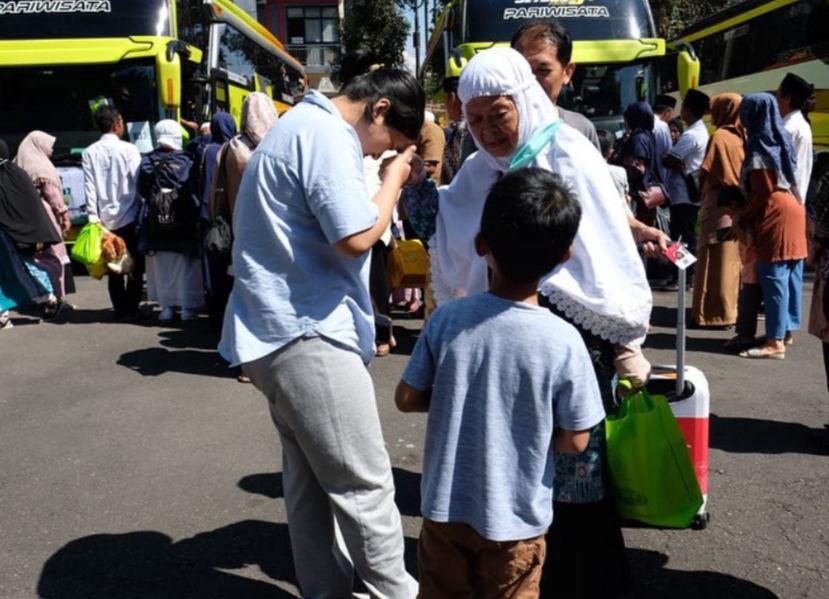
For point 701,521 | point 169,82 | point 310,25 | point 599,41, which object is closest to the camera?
point 701,521

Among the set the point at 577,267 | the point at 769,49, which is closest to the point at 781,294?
the point at 577,267

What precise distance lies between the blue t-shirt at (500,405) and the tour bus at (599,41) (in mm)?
9606

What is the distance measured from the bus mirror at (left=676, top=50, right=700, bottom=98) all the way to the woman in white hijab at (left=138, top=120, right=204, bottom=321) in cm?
637

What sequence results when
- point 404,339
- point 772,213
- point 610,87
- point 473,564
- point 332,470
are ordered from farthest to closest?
point 610,87
point 404,339
point 772,213
point 332,470
point 473,564

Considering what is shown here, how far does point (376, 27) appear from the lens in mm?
35719

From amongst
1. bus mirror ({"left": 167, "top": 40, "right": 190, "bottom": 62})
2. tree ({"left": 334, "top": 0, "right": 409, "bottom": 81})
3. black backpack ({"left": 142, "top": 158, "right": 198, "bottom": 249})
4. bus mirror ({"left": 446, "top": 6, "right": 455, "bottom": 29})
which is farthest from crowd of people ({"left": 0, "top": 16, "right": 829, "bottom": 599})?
tree ({"left": 334, "top": 0, "right": 409, "bottom": 81})

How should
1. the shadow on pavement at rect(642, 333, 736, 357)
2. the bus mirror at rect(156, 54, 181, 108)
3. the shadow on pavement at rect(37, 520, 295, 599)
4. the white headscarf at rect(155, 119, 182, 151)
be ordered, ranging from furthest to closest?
the bus mirror at rect(156, 54, 181, 108)
the white headscarf at rect(155, 119, 182, 151)
the shadow on pavement at rect(642, 333, 736, 357)
the shadow on pavement at rect(37, 520, 295, 599)

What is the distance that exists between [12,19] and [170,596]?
9.63 meters

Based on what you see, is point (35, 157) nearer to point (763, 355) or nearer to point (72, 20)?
point (72, 20)

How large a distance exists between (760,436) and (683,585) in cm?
187

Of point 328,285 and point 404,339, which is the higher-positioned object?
point 328,285

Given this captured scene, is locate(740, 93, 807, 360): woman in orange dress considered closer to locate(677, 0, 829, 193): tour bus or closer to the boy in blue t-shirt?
the boy in blue t-shirt

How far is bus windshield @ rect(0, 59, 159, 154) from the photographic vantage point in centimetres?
1067

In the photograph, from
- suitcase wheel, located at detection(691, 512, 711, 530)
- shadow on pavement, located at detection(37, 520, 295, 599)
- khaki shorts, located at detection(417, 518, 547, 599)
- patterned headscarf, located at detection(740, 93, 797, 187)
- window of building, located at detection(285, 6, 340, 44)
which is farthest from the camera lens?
window of building, located at detection(285, 6, 340, 44)
